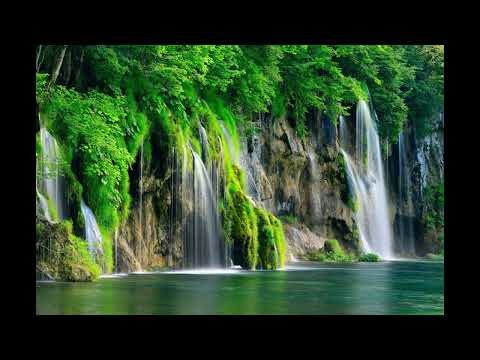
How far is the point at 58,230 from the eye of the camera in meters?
17.5

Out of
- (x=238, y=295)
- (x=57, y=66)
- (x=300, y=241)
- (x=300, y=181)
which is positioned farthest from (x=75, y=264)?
(x=300, y=181)

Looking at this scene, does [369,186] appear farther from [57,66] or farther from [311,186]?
[57,66]

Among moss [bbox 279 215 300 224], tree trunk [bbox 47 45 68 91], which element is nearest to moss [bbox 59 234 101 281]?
tree trunk [bbox 47 45 68 91]

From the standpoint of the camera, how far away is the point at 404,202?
147 ft

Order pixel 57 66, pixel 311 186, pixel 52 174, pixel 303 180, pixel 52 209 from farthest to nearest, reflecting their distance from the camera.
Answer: pixel 311 186 < pixel 303 180 < pixel 57 66 < pixel 52 174 < pixel 52 209

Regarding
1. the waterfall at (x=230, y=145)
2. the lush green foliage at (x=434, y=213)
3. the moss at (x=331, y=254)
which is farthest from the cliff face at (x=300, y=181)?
the lush green foliage at (x=434, y=213)

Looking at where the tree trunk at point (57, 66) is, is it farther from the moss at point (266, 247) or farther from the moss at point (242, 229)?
the moss at point (266, 247)

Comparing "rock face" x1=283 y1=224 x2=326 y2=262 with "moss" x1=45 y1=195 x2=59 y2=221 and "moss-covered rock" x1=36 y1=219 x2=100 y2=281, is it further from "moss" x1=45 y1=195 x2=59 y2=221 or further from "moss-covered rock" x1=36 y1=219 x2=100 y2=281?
"moss-covered rock" x1=36 y1=219 x2=100 y2=281

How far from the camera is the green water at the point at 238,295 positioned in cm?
1318

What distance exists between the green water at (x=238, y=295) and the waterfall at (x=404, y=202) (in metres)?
23.1

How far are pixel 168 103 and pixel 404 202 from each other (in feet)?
73.6

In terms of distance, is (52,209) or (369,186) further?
(369,186)

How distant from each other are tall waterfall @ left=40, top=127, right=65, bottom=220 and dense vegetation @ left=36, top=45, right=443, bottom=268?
1.11 feet
